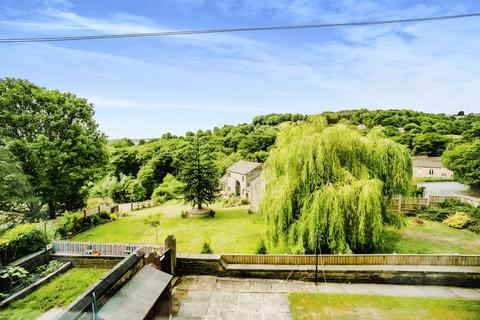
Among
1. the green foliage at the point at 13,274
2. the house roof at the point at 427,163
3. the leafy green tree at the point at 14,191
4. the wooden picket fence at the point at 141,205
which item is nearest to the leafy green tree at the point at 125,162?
the wooden picket fence at the point at 141,205

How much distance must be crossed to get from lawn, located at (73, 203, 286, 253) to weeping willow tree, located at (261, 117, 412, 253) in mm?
3485

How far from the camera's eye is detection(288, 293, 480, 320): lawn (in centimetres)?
922

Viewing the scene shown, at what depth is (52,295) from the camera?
11258 mm

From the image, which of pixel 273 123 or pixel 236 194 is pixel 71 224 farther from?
pixel 273 123

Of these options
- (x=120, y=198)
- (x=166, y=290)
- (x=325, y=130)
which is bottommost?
(x=120, y=198)

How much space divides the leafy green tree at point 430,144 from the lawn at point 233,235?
4369cm

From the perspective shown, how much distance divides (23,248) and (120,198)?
1087 inches

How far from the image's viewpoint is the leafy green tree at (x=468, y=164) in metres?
34.1

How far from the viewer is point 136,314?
20.5 feet

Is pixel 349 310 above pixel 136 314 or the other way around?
the other way around

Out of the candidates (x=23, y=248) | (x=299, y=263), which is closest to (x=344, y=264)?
(x=299, y=263)

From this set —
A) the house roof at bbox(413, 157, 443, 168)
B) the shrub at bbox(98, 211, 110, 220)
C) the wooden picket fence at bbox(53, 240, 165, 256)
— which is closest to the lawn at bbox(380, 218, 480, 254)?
the wooden picket fence at bbox(53, 240, 165, 256)

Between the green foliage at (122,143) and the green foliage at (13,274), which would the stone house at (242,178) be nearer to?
the green foliage at (13,274)

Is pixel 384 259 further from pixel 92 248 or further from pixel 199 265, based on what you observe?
pixel 92 248
